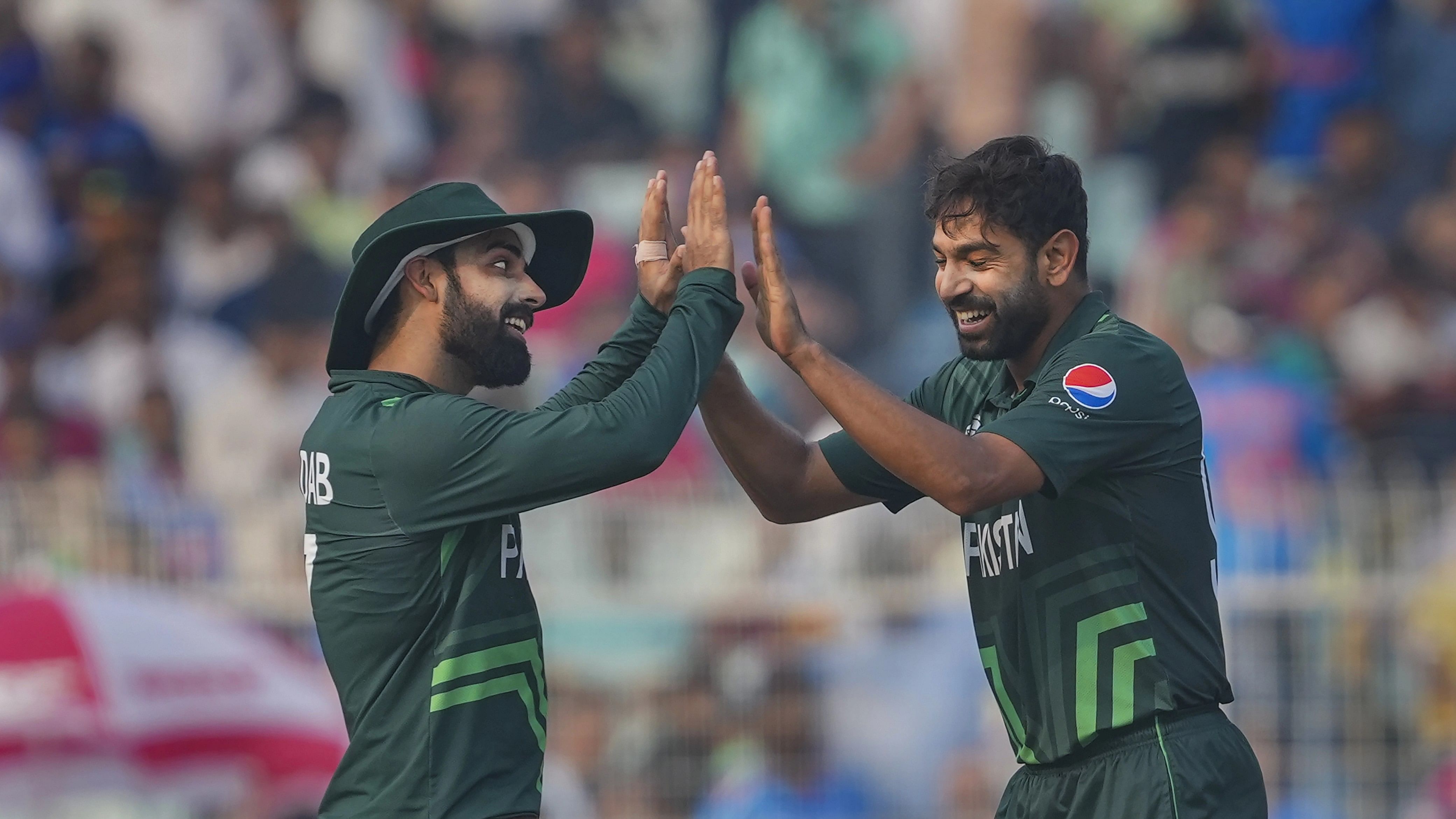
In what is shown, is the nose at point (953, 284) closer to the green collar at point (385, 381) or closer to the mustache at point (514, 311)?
the mustache at point (514, 311)

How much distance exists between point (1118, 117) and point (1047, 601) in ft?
27.5

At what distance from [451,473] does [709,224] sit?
0.90 meters

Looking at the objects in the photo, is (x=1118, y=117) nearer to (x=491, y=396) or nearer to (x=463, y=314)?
(x=491, y=396)

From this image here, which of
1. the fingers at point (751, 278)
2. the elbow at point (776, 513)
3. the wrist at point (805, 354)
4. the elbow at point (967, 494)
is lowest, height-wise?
the elbow at point (776, 513)

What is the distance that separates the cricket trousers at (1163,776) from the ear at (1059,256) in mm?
1040

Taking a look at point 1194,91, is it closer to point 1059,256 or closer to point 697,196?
Result: point 1059,256

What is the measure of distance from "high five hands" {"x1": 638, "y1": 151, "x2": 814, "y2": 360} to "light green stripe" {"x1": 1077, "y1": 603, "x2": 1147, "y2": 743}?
903 mm

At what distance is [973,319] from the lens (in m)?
4.53

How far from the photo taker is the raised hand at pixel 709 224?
4531 millimetres

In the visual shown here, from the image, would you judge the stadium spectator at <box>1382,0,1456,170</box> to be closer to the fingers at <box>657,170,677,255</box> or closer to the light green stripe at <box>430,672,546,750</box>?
the fingers at <box>657,170,677,255</box>

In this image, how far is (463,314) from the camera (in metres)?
4.40

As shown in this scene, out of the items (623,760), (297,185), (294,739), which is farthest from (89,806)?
(297,185)

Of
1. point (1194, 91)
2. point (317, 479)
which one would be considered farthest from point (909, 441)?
point (1194, 91)

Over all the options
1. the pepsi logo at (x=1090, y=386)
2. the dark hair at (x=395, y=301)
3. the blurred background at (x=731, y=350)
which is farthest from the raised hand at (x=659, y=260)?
the blurred background at (x=731, y=350)
